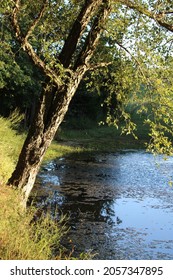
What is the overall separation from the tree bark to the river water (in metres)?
1.14

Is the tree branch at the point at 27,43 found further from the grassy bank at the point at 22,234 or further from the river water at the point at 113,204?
the river water at the point at 113,204

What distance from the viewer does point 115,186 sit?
68.0 ft

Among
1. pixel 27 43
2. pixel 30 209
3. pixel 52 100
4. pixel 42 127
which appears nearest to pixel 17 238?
pixel 30 209

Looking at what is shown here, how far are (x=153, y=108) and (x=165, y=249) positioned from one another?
3556 mm

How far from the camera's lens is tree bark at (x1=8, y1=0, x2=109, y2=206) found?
11.9 m

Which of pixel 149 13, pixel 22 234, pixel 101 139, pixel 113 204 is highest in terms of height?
pixel 149 13

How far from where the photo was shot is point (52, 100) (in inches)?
491

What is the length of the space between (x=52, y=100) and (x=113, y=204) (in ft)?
19.9

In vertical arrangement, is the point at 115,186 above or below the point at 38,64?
below

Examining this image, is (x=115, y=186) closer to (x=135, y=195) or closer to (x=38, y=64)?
(x=135, y=195)

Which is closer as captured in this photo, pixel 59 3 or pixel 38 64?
pixel 38 64

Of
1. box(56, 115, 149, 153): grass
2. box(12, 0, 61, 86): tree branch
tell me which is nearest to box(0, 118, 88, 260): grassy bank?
box(12, 0, 61, 86): tree branch

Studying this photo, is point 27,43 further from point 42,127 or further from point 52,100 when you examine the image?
point 42,127
